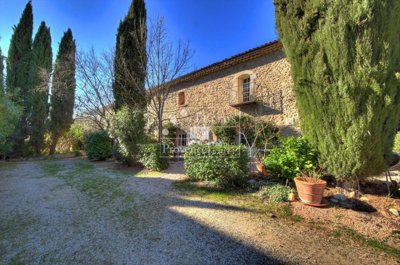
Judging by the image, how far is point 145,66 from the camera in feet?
29.9

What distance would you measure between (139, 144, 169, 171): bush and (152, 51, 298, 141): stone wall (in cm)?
427

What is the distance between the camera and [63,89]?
37.6ft

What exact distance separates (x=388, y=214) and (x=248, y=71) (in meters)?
7.74

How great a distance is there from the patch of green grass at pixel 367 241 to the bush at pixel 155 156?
498 cm

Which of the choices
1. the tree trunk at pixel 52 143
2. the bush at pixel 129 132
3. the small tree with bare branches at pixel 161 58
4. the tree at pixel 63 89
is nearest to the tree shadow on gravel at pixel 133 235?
the bush at pixel 129 132

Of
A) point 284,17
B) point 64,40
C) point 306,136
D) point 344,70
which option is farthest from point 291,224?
point 64,40

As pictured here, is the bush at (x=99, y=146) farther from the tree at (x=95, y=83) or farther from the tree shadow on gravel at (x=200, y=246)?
the tree shadow on gravel at (x=200, y=246)

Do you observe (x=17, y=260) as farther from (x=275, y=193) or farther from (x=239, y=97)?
(x=239, y=97)

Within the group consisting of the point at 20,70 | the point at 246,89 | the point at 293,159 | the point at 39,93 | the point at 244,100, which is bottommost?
the point at 293,159

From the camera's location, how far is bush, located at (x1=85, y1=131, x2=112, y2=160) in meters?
9.56

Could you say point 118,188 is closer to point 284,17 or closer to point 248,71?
point 284,17

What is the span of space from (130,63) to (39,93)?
Result: 5.41 metres

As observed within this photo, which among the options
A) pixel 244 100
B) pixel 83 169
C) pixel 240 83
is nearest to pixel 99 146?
pixel 83 169

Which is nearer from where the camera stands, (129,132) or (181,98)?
(129,132)
